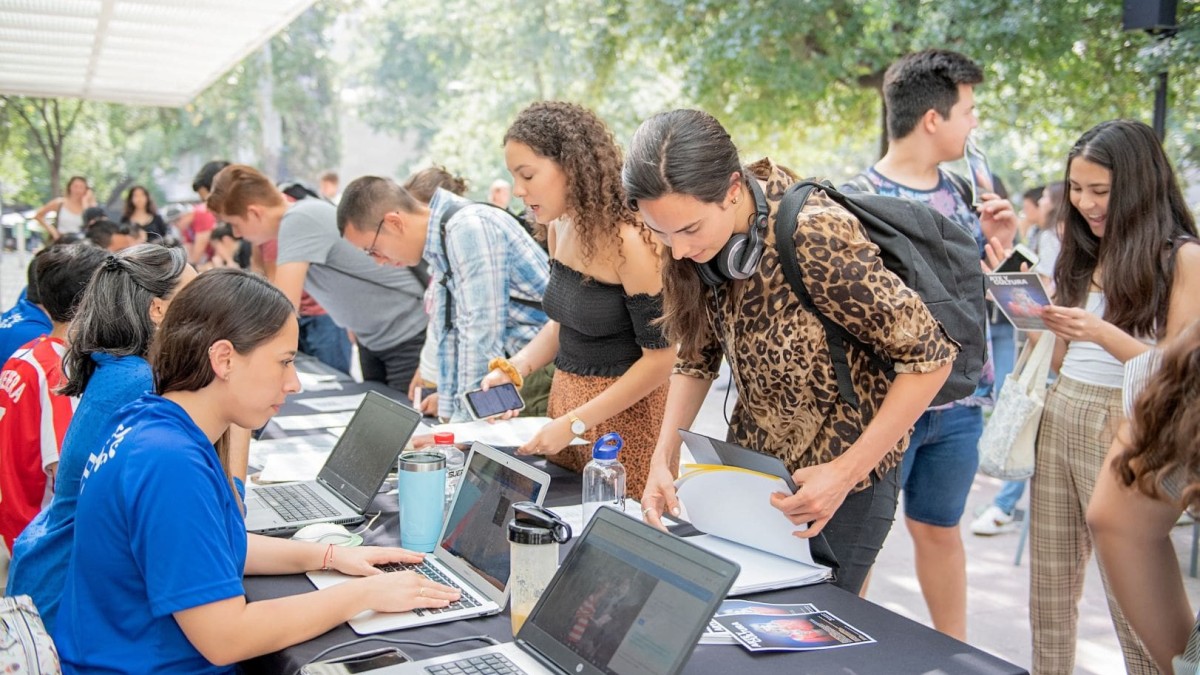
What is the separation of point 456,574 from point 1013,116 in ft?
20.4

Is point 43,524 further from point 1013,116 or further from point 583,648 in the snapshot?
point 1013,116

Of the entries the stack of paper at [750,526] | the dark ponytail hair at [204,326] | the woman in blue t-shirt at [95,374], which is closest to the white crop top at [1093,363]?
the stack of paper at [750,526]

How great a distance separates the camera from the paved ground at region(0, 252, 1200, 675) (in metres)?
3.27

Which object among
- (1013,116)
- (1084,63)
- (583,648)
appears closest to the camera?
(583,648)

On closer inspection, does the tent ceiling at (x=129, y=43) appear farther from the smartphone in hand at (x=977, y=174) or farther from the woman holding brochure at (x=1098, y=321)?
the woman holding brochure at (x=1098, y=321)

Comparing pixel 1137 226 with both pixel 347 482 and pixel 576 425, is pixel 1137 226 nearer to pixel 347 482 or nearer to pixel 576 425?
pixel 576 425

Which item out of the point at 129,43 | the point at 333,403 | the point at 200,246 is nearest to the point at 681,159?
the point at 333,403

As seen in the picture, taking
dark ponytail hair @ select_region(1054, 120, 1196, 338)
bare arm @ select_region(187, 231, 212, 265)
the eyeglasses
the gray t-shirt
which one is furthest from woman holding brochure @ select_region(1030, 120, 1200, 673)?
bare arm @ select_region(187, 231, 212, 265)

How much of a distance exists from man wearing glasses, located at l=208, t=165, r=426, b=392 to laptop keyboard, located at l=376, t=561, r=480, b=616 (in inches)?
88.5

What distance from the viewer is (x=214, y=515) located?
1543mm

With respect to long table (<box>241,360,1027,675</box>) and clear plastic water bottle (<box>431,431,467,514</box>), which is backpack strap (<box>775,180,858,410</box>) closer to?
long table (<box>241,360,1027,675</box>)

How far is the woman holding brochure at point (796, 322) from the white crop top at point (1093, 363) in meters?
0.87

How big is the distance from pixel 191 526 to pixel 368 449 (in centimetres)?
88

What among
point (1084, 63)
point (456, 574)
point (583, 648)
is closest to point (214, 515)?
point (456, 574)
